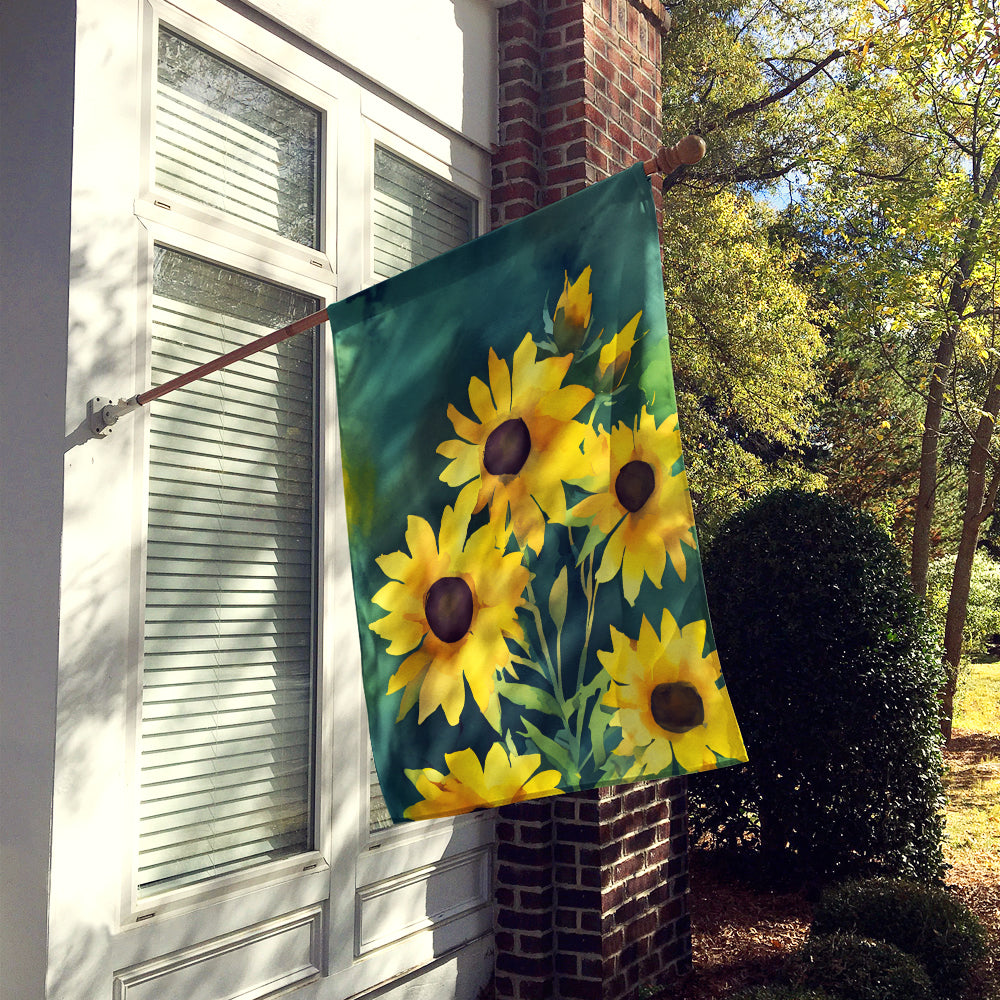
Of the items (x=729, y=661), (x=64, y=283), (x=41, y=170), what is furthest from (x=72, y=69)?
(x=729, y=661)

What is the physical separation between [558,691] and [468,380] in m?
0.76

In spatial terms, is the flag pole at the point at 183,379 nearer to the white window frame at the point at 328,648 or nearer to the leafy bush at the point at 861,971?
the white window frame at the point at 328,648

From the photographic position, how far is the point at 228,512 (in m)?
3.31

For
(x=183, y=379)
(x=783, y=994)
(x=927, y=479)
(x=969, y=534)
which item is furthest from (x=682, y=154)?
(x=927, y=479)

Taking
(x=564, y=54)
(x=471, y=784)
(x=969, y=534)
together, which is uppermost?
(x=564, y=54)

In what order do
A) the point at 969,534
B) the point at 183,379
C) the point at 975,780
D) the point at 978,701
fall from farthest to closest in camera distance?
the point at 978,701 → the point at 969,534 → the point at 975,780 → the point at 183,379

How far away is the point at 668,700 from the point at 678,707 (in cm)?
3

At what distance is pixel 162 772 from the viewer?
3.00 meters

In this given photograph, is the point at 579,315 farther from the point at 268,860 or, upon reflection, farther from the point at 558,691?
the point at 268,860

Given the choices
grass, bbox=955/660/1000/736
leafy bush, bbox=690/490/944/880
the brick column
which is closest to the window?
the brick column

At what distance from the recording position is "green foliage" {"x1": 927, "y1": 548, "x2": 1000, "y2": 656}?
14369 millimetres

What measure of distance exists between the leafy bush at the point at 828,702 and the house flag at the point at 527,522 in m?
3.97

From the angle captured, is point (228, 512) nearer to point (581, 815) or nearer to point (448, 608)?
point (448, 608)

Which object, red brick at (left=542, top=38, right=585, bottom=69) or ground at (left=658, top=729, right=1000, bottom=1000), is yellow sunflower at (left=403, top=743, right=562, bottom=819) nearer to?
ground at (left=658, top=729, right=1000, bottom=1000)
